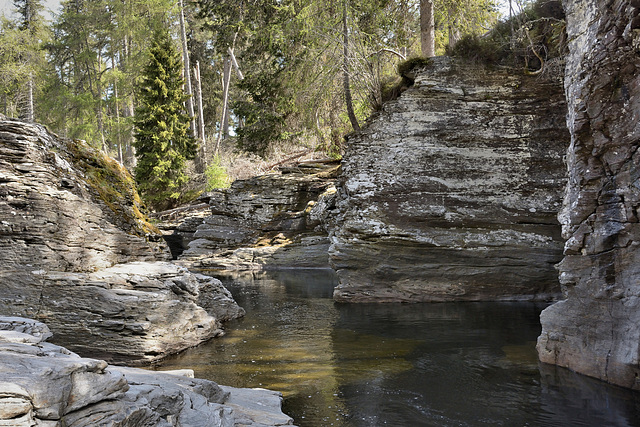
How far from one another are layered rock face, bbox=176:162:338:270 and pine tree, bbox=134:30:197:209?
4.66 metres

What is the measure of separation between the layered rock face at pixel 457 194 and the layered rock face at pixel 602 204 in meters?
5.15

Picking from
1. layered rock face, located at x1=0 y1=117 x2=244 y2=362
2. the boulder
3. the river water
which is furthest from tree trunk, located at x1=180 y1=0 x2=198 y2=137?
the boulder

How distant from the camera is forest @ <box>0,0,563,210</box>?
1546 centimetres

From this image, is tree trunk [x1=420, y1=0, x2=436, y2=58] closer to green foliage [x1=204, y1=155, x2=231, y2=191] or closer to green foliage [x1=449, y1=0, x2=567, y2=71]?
green foliage [x1=449, y1=0, x2=567, y2=71]

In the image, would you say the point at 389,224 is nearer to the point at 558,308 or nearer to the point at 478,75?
the point at 478,75

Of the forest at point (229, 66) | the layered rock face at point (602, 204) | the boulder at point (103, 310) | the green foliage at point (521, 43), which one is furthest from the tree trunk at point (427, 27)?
the boulder at point (103, 310)

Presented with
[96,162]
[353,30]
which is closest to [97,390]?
[96,162]

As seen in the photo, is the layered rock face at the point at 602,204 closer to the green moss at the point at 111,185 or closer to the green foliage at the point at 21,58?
the green moss at the point at 111,185

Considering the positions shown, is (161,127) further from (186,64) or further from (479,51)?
(479,51)

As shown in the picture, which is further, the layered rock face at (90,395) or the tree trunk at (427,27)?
the tree trunk at (427,27)

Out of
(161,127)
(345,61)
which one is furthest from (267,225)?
(345,61)

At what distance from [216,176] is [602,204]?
23636 mm

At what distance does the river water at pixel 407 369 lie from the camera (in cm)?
563

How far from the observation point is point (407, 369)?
7.21 m
